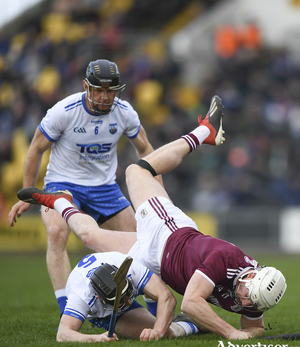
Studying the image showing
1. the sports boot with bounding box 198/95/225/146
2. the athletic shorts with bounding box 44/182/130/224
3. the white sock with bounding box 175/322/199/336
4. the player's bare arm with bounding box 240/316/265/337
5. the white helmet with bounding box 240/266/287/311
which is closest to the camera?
the white helmet with bounding box 240/266/287/311

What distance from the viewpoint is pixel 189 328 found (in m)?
4.55

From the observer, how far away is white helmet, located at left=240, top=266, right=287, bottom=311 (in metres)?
3.85

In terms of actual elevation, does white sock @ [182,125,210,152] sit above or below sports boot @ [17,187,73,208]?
above

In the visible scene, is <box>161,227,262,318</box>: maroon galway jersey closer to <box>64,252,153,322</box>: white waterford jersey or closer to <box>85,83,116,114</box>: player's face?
<box>64,252,153,322</box>: white waterford jersey

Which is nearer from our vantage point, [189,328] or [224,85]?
[189,328]

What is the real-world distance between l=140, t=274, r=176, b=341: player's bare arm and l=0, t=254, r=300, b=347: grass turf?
0.37ft

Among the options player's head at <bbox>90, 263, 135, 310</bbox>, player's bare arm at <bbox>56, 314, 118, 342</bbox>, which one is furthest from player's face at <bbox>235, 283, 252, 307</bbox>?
player's bare arm at <bbox>56, 314, 118, 342</bbox>

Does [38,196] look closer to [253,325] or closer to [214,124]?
[214,124]

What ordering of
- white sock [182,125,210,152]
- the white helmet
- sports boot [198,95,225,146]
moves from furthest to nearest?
sports boot [198,95,225,146] → white sock [182,125,210,152] → the white helmet

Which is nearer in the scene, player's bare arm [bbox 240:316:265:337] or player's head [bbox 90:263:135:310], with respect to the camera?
player's head [bbox 90:263:135:310]

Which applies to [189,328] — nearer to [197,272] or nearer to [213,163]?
[197,272]

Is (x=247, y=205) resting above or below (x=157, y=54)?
below

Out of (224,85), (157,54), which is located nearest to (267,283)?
(224,85)

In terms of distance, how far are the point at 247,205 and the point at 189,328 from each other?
368 inches
